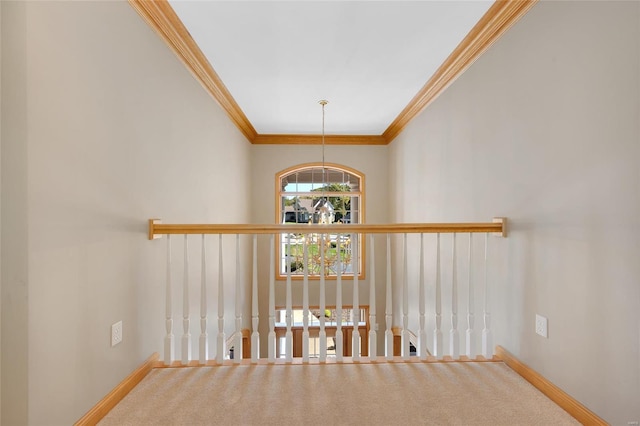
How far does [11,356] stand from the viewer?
1.27 metres

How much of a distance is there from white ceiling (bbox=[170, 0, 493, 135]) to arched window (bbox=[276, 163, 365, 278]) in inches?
76.6

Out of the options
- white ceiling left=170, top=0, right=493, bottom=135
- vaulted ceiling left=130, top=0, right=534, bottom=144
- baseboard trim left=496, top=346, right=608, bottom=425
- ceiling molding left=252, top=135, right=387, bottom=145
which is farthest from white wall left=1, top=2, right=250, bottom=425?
ceiling molding left=252, top=135, right=387, bottom=145

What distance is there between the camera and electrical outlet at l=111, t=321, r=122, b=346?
1828 millimetres

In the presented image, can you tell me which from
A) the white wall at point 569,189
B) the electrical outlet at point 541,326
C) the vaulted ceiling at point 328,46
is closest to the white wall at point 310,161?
the vaulted ceiling at point 328,46

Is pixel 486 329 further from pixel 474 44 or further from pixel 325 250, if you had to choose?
pixel 325 250

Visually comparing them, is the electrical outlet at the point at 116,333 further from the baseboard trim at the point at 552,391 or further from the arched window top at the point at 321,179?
the arched window top at the point at 321,179

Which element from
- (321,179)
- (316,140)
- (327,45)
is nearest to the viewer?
(327,45)

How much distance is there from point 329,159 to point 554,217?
4517 millimetres

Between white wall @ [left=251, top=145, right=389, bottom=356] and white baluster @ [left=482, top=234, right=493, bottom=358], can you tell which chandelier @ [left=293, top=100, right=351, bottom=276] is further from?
white baluster @ [left=482, top=234, right=493, bottom=358]

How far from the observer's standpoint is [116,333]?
1862 mm

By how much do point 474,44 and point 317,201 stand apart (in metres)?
3.93

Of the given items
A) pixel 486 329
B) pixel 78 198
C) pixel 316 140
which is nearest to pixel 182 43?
pixel 78 198

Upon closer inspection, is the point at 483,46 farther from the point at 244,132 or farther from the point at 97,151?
the point at 244,132

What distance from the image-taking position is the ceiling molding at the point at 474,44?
222cm
